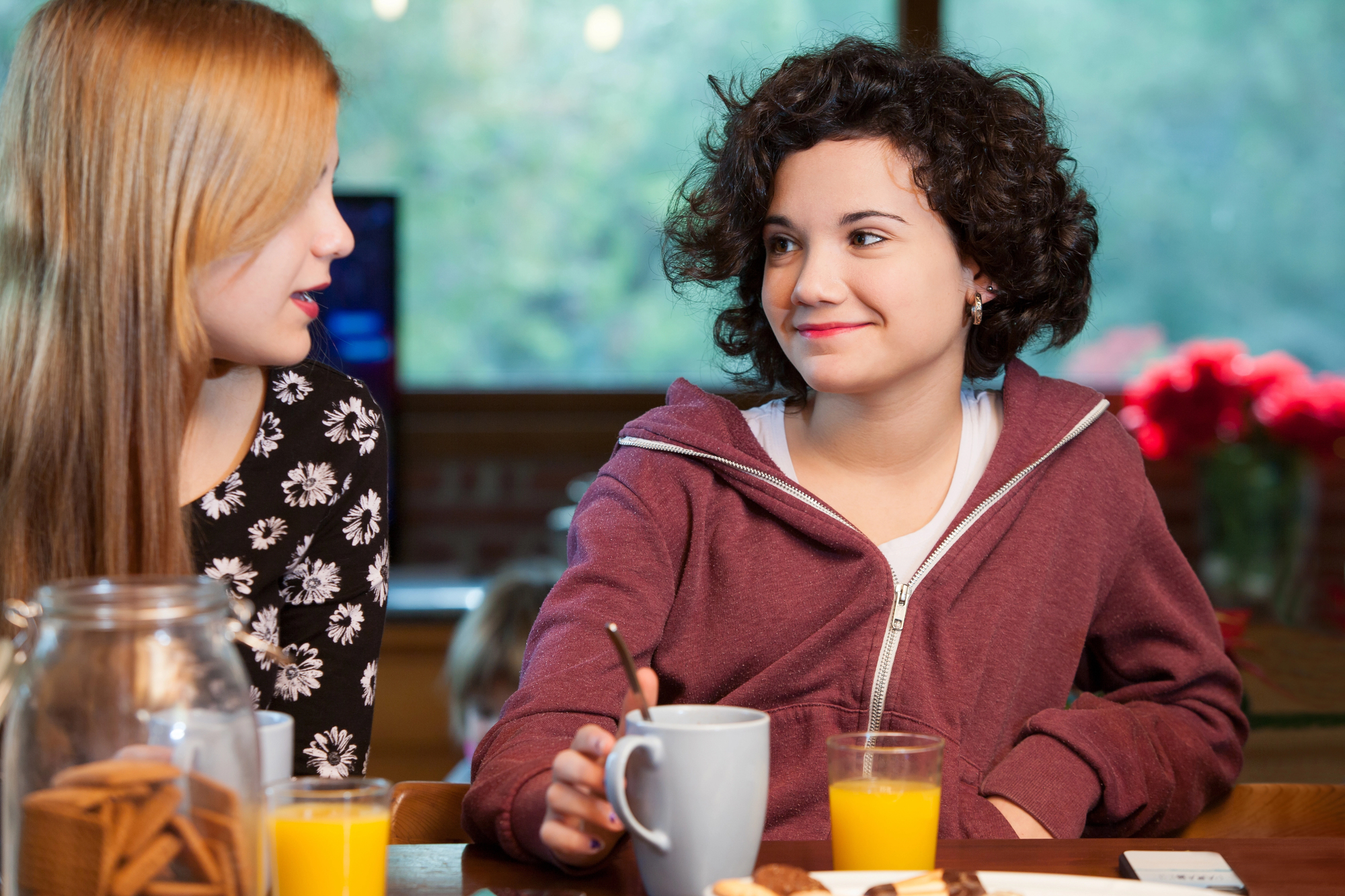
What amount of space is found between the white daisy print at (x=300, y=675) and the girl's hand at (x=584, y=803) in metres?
0.38

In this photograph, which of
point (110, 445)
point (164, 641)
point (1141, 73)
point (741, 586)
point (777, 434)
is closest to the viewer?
point (164, 641)

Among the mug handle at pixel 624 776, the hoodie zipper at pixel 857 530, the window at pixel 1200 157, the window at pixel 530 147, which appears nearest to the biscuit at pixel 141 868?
the mug handle at pixel 624 776

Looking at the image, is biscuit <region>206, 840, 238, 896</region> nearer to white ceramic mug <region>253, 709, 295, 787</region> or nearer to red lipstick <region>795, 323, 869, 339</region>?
white ceramic mug <region>253, 709, 295, 787</region>

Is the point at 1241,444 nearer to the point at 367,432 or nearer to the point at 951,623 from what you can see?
the point at 951,623

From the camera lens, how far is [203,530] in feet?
3.47

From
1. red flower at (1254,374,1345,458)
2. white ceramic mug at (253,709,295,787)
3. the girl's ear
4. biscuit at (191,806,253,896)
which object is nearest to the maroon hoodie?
the girl's ear

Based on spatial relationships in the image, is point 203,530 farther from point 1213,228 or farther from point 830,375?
point 1213,228

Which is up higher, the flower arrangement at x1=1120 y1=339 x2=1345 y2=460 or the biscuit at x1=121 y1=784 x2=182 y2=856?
the flower arrangement at x1=1120 y1=339 x2=1345 y2=460

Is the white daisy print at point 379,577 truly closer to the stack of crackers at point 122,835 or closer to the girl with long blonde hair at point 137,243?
the girl with long blonde hair at point 137,243

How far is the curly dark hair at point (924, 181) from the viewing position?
1194 mm

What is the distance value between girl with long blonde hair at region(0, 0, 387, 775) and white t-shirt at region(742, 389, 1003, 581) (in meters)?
0.49

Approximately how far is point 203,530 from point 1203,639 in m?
0.89

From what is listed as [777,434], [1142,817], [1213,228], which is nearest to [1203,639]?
[1142,817]

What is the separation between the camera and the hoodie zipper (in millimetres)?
1107
